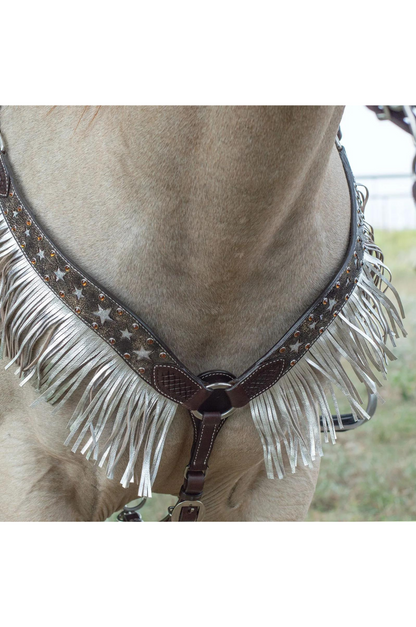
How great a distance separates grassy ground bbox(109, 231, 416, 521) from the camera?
1963 millimetres

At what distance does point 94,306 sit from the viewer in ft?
2.48

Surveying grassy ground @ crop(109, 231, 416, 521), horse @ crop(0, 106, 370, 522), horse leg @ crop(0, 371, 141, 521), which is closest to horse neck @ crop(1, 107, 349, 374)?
horse @ crop(0, 106, 370, 522)

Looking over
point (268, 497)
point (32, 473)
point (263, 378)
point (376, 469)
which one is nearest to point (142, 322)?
point (263, 378)

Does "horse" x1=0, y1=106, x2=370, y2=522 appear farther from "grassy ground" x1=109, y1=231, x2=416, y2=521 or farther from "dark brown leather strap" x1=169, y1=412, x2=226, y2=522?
"grassy ground" x1=109, y1=231, x2=416, y2=521

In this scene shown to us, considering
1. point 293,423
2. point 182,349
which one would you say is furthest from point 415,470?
point 182,349

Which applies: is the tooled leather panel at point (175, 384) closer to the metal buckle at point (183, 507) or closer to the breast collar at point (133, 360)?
the breast collar at point (133, 360)

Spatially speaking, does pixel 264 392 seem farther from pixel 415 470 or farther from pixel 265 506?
pixel 415 470

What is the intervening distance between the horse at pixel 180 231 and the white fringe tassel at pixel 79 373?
0.11 ft

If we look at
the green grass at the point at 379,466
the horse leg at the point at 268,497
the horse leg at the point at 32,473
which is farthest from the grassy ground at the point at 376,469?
the horse leg at the point at 32,473

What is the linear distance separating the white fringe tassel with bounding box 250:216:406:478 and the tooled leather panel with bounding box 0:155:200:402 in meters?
0.13

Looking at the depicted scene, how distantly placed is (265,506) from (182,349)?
0.36 metres

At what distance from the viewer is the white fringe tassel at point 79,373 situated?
0.78 metres

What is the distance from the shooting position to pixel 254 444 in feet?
2.87

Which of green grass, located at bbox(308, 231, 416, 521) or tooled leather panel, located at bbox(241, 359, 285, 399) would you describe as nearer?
tooled leather panel, located at bbox(241, 359, 285, 399)
